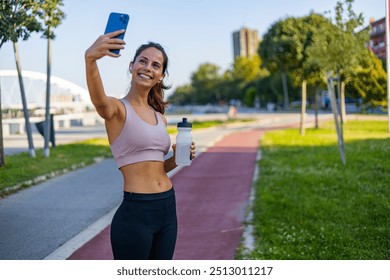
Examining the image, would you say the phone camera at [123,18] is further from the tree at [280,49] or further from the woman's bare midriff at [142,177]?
the tree at [280,49]

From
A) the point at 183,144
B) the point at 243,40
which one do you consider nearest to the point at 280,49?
the point at 243,40

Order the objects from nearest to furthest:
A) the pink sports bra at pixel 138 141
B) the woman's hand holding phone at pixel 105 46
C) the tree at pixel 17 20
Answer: the woman's hand holding phone at pixel 105 46
the pink sports bra at pixel 138 141
the tree at pixel 17 20

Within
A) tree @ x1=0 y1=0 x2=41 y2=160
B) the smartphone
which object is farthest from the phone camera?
tree @ x1=0 y1=0 x2=41 y2=160

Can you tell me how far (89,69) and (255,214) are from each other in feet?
11.8

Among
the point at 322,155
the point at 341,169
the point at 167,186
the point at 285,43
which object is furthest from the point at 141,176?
the point at 285,43

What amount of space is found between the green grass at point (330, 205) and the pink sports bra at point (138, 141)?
190cm

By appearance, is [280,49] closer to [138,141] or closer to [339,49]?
[339,49]

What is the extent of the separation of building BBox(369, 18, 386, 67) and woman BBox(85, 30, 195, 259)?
2579 mm

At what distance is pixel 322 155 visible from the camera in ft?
27.9

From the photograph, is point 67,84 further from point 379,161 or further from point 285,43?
point 285,43

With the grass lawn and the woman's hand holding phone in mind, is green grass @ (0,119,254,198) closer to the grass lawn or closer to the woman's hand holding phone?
the grass lawn

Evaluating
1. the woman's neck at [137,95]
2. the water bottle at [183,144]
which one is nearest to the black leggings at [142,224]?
the water bottle at [183,144]

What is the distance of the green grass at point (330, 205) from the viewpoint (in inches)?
151

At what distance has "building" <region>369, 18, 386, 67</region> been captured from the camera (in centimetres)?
411
